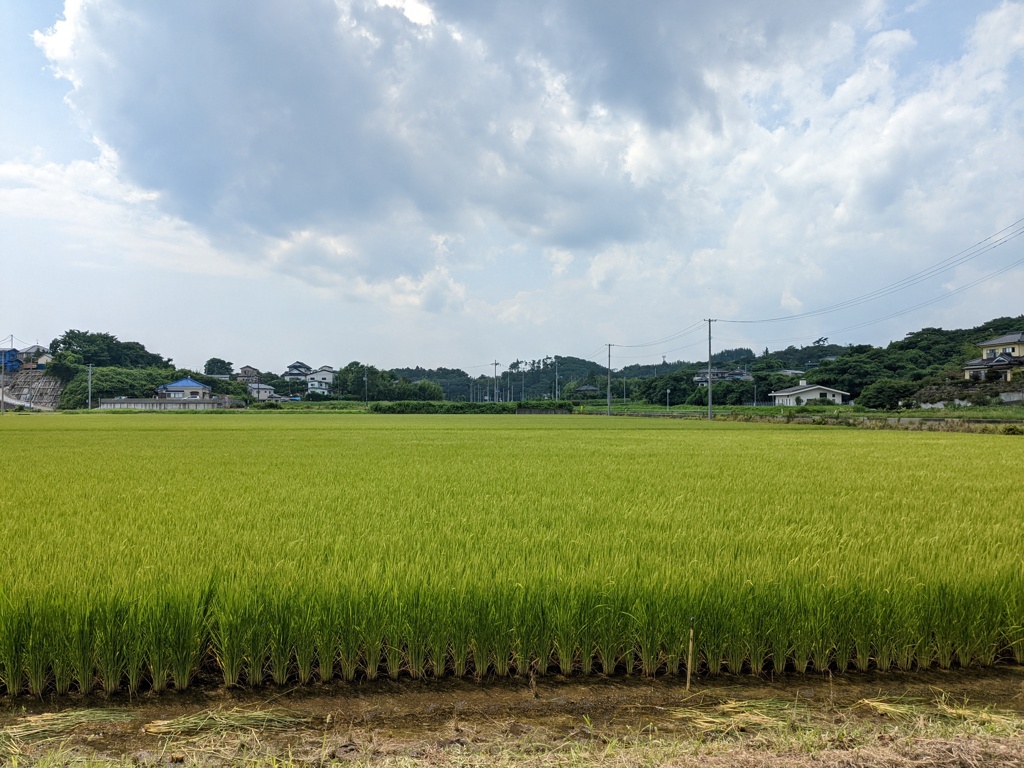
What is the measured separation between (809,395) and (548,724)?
7418cm

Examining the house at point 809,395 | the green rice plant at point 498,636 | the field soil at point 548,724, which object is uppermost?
the house at point 809,395

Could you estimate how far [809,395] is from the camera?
68.1 m

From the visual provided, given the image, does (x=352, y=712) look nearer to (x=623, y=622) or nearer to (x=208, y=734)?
(x=208, y=734)

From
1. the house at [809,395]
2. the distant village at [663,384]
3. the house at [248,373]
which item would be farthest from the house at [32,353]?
the house at [809,395]

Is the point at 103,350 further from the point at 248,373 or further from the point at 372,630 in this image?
the point at 372,630

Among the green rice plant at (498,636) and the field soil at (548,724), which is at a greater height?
the green rice plant at (498,636)

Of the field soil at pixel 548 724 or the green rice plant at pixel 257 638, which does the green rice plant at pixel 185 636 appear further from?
the green rice plant at pixel 257 638

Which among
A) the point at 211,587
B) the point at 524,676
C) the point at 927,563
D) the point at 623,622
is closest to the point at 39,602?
the point at 211,587

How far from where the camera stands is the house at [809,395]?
6619 cm

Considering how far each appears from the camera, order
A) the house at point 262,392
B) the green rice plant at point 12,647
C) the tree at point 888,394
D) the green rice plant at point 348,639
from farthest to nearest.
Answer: the house at point 262,392
the tree at point 888,394
the green rice plant at point 348,639
the green rice plant at point 12,647

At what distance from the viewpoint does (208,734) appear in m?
2.55

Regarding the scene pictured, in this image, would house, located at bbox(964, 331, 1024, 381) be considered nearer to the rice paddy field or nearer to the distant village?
the distant village

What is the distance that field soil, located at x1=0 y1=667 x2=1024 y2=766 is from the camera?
2.36 metres

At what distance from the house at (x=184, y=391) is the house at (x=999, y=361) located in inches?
3584
